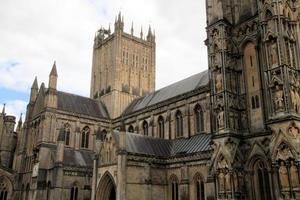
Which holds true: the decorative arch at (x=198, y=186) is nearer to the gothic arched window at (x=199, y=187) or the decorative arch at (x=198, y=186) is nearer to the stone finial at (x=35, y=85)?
the gothic arched window at (x=199, y=187)

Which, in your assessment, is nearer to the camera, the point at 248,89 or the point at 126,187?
the point at 248,89

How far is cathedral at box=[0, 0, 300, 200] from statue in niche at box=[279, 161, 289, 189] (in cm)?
6

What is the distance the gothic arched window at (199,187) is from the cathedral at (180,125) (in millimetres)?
98

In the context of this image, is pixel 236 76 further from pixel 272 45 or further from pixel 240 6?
pixel 240 6

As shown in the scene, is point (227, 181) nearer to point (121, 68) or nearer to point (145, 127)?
point (145, 127)

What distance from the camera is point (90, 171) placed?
44.0 meters

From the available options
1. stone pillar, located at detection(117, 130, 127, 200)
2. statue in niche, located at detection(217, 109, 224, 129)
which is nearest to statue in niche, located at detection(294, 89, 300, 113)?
statue in niche, located at detection(217, 109, 224, 129)

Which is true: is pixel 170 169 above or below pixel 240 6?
below

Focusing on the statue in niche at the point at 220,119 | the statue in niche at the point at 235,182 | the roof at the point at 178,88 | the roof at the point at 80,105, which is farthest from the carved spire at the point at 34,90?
the statue in niche at the point at 235,182

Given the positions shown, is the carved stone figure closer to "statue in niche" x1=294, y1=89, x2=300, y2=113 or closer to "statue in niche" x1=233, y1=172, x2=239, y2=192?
"statue in niche" x1=294, y1=89, x2=300, y2=113

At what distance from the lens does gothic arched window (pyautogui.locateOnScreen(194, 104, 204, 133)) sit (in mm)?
38925

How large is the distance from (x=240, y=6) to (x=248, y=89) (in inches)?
280

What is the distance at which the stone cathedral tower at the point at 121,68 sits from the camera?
60.0 meters

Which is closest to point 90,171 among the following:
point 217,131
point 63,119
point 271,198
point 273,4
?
point 63,119
